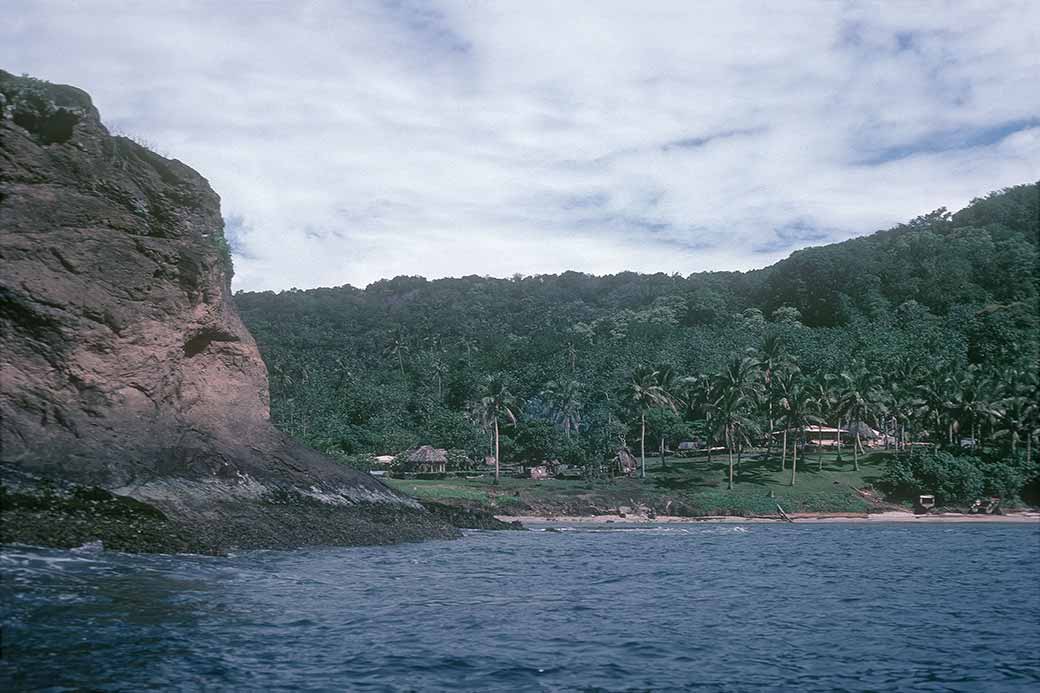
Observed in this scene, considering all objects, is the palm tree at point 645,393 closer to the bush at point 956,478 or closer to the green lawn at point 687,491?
the green lawn at point 687,491

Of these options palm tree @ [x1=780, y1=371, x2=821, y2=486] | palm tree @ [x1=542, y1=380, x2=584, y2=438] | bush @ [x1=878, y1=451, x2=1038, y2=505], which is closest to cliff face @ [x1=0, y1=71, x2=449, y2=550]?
palm tree @ [x1=780, y1=371, x2=821, y2=486]

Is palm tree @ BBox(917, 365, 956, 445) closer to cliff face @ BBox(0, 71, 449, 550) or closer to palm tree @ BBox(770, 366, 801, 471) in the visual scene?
palm tree @ BBox(770, 366, 801, 471)

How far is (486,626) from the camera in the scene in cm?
1263

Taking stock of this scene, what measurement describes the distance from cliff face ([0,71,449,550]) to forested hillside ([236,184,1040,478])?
1970 inches

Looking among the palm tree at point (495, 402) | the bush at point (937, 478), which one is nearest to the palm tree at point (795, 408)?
the bush at point (937, 478)

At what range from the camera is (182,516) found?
66.2ft

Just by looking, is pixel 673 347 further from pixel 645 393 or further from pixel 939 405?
pixel 939 405

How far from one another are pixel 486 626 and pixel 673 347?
101 metres

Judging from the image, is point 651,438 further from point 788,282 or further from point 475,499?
point 788,282

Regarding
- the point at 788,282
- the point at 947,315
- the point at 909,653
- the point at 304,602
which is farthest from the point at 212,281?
the point at 788,282

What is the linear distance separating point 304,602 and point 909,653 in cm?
953

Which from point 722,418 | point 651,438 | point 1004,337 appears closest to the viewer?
point 722,418

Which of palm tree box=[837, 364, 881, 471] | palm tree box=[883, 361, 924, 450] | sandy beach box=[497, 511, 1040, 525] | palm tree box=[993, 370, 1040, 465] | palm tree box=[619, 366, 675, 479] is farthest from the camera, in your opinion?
palm tree box=[619, 366, 675, 479]

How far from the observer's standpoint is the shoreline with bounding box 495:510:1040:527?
55.1 m
